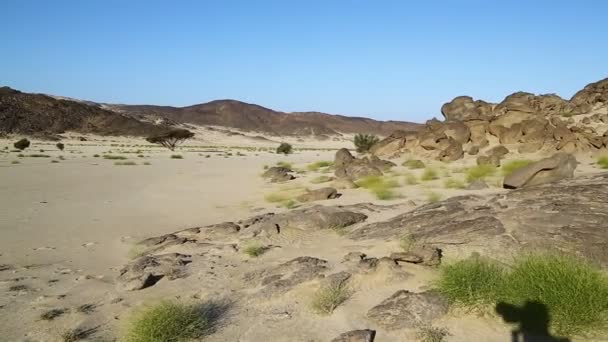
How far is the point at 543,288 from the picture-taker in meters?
4.72

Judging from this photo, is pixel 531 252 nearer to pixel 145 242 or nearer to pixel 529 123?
pixel 145 242

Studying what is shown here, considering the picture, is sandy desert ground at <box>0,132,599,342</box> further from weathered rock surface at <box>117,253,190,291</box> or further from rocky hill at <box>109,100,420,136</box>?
rocky hill at <box>109,100,420,136</box>

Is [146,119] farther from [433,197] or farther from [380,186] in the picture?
[433,197]

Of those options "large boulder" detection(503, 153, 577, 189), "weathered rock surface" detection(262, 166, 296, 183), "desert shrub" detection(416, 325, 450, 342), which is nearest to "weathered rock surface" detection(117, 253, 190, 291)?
"desert shrub" detection(416, 325, 450, 342)

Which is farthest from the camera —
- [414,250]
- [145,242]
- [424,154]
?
[424,154]

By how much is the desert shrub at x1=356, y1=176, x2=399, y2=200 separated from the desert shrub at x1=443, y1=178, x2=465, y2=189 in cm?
149

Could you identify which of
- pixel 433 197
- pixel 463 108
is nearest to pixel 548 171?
pixel 433 197

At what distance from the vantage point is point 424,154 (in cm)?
2241

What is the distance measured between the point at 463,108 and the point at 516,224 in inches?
898

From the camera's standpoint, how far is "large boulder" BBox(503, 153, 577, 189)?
1036 centimetres

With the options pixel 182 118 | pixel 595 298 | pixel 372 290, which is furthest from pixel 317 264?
pixel 182 118

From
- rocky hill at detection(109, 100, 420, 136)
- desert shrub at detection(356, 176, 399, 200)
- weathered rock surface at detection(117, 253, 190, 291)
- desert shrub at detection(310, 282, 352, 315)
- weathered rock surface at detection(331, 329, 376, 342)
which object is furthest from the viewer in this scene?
rocky hill at detection(109, 100, 420, 136)

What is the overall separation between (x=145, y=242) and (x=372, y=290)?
5.08 m

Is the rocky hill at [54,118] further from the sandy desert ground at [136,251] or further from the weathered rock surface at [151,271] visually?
the weathered rock surface at [151,271]
